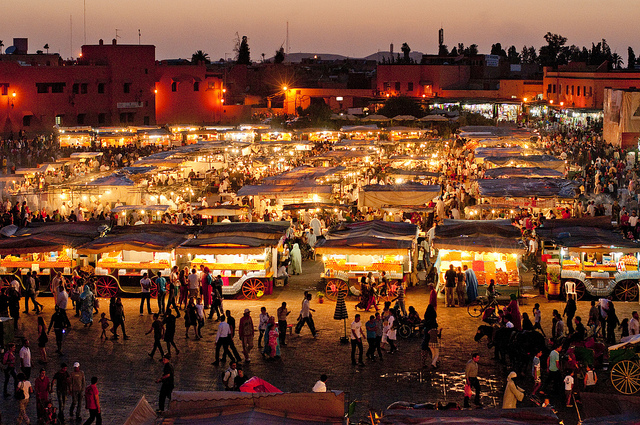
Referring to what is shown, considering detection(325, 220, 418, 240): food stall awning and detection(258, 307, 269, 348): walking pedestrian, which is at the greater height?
detection(325, 220, 418, 240): food stall awning

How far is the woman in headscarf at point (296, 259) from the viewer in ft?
69.4

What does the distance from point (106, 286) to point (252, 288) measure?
326cm

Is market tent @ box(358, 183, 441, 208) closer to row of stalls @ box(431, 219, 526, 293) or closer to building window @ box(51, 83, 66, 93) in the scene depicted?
row of stalls @ box(431, 219, 526, 293)

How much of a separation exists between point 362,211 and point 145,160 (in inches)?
498

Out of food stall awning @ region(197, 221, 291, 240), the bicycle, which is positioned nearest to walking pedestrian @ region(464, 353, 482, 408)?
the bicycle

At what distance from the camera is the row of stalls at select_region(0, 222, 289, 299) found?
62.4 feet

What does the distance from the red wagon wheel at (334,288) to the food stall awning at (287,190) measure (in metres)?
8.73

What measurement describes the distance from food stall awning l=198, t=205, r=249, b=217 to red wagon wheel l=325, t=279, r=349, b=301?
771 centimetres

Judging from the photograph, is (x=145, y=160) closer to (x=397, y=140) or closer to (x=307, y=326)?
(x=397, y=140)

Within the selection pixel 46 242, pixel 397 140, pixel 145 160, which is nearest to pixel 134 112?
pixel 397 140

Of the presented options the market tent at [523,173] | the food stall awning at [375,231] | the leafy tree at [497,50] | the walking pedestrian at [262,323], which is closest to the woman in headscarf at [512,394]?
the walking pedestrian at [262,323]

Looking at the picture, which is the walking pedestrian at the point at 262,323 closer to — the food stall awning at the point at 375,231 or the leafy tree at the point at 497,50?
the food stall awning at the point at 375,231

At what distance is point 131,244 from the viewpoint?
19078mm

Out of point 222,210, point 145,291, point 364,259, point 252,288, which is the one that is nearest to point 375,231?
point 364,259
